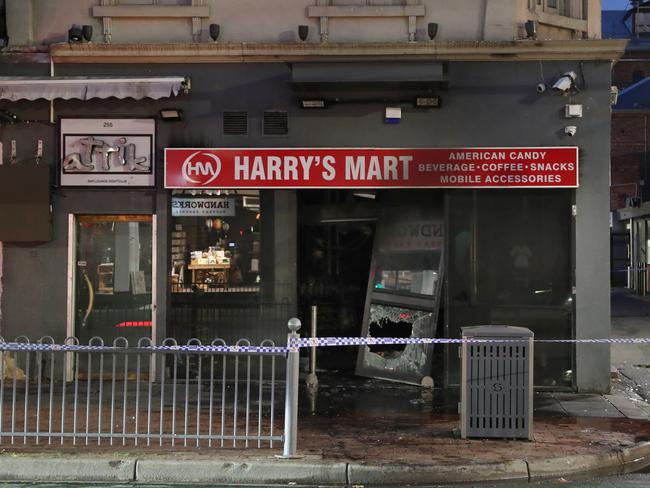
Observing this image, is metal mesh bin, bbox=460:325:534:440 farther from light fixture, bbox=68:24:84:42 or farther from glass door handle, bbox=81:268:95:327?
light fixture, bbox=68:24:84:42

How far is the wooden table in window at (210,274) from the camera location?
1103cm

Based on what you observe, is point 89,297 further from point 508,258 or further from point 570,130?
point 570,130

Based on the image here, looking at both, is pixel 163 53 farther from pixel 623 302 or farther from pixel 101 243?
pixel 623 302

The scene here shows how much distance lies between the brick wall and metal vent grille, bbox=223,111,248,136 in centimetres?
2970

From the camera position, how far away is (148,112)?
431 inches

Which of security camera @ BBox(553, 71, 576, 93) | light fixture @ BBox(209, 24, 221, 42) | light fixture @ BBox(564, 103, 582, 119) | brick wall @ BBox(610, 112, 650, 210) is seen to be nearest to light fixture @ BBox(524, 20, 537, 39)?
security camera @ BBox(553, 71, 576, 93)

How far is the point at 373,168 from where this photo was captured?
418 inches

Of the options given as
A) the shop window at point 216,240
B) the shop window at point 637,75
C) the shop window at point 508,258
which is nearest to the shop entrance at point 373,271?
the shop window at point 508,258

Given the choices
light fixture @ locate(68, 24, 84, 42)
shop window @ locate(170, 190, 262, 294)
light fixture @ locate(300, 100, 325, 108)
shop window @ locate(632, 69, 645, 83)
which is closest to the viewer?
light fixture @ locate(68, 24, 84, 42)

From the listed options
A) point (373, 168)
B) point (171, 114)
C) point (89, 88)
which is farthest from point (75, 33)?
point (373, 168)

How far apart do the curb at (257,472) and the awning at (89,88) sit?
17.2ft

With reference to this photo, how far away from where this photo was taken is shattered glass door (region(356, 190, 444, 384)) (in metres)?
11.0

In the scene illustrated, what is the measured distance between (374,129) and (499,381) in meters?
4.48

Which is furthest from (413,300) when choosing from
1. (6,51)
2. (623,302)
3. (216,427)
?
(623,302)
